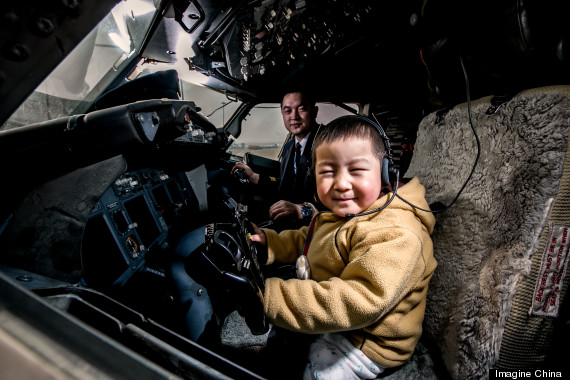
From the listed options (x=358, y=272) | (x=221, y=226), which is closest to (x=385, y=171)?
(x=358, y=272)

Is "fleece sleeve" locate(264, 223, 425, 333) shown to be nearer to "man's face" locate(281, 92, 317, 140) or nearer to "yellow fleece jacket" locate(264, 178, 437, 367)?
"yellow fleece jacket" locate(264, 178, 437, 367)

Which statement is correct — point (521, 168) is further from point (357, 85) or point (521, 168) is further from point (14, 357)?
point (357, 85)

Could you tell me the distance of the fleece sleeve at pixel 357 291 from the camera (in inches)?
24.5

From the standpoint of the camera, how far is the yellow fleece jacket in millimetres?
630

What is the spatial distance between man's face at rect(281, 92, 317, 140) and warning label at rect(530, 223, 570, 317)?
5.93 feet

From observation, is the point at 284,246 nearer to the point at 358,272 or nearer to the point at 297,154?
the point at 358,272

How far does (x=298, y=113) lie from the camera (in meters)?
2.15

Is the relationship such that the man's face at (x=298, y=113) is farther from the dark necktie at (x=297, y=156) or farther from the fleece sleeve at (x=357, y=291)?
the fleece sleeve at (x=357, y=291)

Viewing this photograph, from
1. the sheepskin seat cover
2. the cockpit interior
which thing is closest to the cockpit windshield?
the cockpit interior

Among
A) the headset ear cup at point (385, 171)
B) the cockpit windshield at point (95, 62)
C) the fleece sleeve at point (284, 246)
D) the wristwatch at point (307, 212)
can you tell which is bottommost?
the wristwatch at point (307, 212)

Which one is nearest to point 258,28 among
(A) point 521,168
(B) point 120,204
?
(B) point 120,204

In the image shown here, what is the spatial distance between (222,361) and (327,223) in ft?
2.30

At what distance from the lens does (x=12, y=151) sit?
66 centimetres

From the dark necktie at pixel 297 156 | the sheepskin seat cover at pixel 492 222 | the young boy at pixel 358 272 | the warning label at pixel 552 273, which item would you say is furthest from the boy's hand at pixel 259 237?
the dark necktie at pixel 297 156
